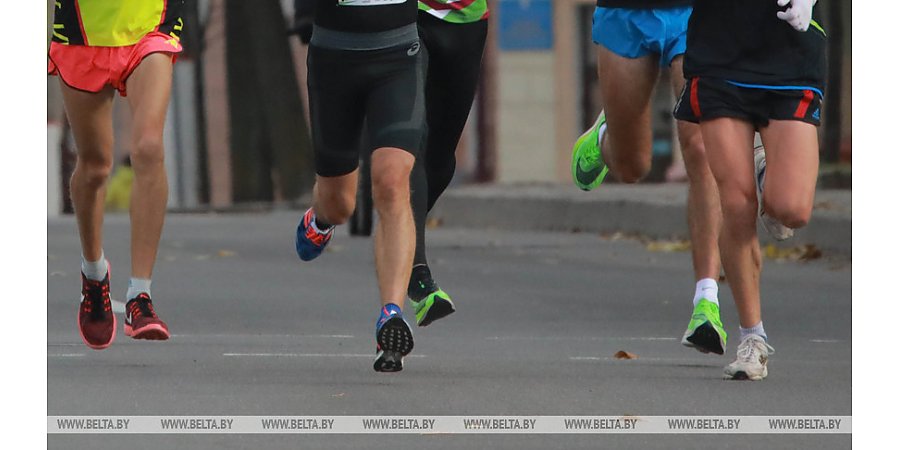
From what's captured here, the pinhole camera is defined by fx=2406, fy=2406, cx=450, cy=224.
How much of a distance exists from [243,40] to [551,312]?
17.9 meters

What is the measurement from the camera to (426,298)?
904 cm

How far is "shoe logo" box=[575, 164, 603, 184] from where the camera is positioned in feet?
33.8

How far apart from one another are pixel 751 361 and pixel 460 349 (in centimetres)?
157

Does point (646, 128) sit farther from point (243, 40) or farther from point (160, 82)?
point (243, 40)

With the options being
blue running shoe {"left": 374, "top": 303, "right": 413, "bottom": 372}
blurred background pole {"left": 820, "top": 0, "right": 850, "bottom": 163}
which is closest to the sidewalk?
blurred background pole {"left": 820, "top": 0, "right": 850, "bottom": 163}

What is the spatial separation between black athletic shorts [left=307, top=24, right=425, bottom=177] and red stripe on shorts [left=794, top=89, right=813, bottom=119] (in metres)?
1.40

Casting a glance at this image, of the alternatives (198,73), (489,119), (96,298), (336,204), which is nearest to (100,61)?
(96,298)

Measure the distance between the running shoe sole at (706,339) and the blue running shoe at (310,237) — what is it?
68.4 inches

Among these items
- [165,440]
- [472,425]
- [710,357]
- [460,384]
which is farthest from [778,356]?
[165,440]

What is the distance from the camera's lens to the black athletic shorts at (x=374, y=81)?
856 cm

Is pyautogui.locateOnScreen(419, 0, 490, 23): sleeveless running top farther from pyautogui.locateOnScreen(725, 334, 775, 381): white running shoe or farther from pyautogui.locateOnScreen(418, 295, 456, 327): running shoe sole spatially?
pyautogui.locateOnScreen(725, 334, 775, 381): white running shoe

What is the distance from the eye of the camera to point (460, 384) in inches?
324

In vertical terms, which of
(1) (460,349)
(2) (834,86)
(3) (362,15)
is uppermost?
(3) (362,15)

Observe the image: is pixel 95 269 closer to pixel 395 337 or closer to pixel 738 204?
pixel 395 337
